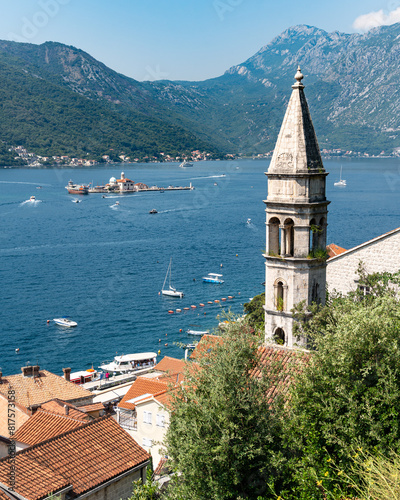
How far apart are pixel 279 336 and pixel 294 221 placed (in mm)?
3901

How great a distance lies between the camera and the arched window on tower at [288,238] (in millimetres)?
19469

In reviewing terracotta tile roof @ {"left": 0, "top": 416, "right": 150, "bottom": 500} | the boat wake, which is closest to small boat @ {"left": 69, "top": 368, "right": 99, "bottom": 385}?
terracotta tile roof @ {"left": 0, "top": 416, "right": 150, "bottom": 500}

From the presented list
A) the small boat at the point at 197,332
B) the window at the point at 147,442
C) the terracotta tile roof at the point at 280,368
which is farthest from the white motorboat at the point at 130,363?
the terracotta tile roof at the point at 280,368

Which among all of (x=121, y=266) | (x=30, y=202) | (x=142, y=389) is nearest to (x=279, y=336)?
(x=142, y=389)

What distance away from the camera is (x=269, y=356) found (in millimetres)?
16516

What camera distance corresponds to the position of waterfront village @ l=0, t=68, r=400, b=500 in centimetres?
1501

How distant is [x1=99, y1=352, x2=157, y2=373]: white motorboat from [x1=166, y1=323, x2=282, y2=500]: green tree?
36.6 metres

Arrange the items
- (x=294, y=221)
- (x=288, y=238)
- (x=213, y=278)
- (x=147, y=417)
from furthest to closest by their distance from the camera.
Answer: (x=213, y=278) < (x=147, y=417) < (x=288, y=238) < (x=294, y=221)

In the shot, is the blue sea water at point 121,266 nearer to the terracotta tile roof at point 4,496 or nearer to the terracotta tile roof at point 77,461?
the terracotta tile roof at point 77,461

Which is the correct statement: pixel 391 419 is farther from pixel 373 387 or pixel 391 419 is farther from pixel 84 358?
pixel 84 358

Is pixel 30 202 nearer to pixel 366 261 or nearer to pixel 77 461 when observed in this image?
pixel 366 261

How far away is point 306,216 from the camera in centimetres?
1903

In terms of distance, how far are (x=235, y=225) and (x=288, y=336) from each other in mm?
114833

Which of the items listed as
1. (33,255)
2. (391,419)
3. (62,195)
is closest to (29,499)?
(391,419)
